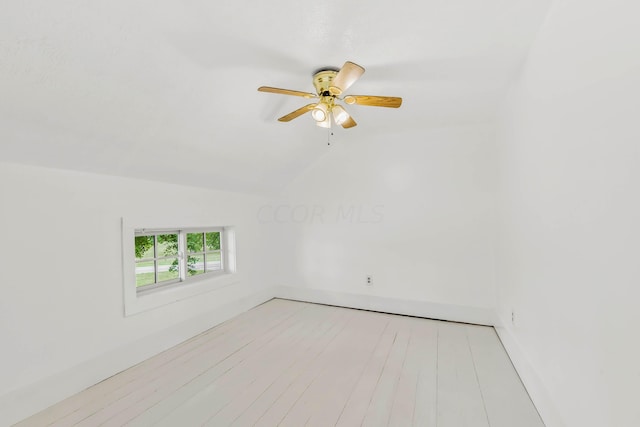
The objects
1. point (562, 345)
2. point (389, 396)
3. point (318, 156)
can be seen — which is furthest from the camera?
point (318, 156)

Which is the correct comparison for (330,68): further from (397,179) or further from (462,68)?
(397,179)

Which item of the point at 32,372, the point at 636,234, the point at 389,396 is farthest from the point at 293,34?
the point at 32,372

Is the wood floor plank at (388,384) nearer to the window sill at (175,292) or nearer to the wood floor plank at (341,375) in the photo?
the wood floor plank at (341,375)

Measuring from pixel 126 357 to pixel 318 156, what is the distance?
280 cm

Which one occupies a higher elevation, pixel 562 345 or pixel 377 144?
pixel 377 144

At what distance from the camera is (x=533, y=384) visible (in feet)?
5.71

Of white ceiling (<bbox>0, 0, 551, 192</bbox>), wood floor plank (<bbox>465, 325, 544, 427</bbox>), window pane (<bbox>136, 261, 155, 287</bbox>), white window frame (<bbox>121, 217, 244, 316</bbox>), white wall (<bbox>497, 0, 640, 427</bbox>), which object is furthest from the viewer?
window pane (<bbox>136, 261, 155, 287</bbox>)

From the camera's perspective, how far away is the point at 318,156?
3738 mm

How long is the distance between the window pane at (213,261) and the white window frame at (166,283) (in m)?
0.05

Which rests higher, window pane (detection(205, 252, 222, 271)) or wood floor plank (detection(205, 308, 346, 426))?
window pane (detection(205, 252, 222, 271))

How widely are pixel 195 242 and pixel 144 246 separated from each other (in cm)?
60

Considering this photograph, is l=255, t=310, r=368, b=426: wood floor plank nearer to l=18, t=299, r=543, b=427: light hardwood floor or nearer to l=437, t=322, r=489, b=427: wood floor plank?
l=18, t=299, r=543, b=427: light hardwood floor

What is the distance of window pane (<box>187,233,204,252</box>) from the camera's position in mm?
3139

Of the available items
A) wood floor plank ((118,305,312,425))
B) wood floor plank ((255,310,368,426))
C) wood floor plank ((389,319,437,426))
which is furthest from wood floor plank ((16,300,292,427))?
wood floor plank ((389,319,437,426))
